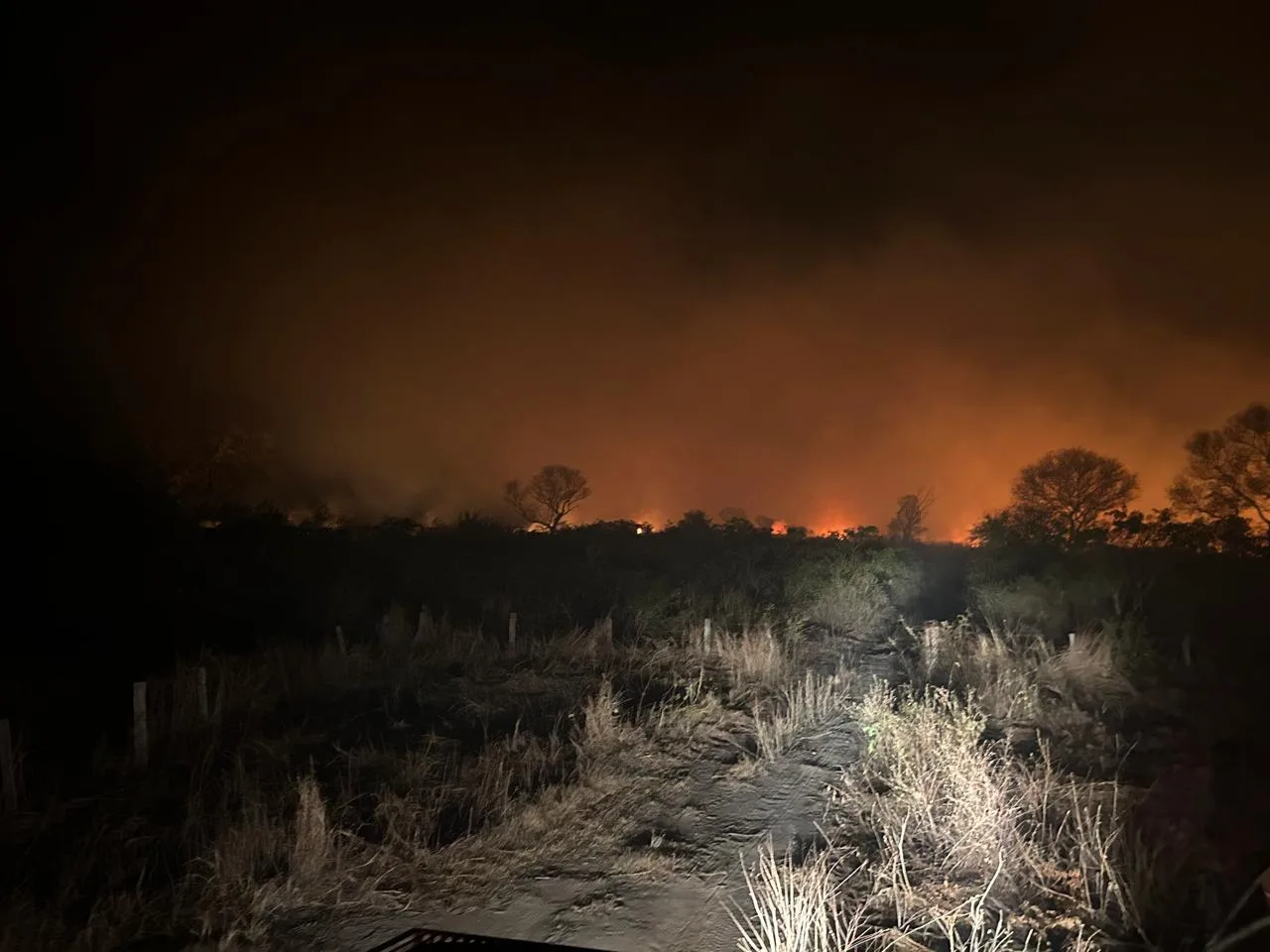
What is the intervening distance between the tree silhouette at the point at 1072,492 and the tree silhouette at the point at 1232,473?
4.03 meters

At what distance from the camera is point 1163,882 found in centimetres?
452

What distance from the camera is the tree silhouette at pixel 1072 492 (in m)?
30.4

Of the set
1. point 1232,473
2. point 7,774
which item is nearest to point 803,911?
point 7,774

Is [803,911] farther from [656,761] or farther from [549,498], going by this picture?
[549,498]

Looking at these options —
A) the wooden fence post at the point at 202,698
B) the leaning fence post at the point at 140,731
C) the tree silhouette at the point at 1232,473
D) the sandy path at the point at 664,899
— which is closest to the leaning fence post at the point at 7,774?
the leaning fence post at the point at 140,731

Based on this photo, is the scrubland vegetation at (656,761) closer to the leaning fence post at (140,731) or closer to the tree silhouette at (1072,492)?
the leaning fence post at (140,731)

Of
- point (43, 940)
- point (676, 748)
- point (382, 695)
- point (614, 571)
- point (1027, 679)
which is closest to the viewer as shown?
point (43, 940)

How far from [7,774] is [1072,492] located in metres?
35.3

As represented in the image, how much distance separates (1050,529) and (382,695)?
89.3 feet

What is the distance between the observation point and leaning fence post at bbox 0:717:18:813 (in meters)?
6.19

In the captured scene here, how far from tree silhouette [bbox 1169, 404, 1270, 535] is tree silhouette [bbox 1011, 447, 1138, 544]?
4.03 m

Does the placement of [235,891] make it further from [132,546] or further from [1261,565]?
[1261,565]

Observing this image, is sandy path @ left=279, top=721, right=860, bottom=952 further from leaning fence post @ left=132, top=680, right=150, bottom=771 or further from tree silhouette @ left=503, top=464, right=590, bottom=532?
tree silhouette @ left=503, top=464, right=590, bottom=532

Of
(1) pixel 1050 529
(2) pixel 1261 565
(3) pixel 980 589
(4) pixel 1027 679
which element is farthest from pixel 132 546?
(1) pixel 1050 529
